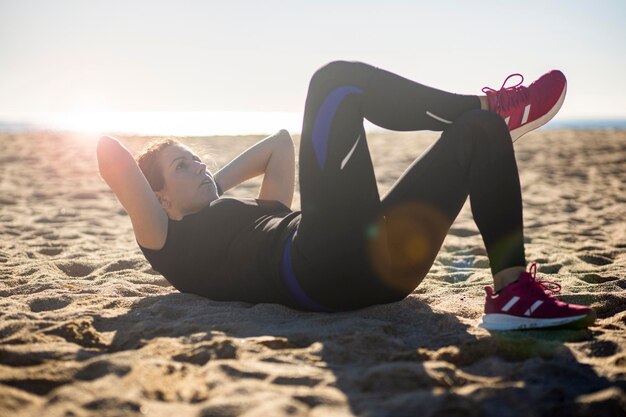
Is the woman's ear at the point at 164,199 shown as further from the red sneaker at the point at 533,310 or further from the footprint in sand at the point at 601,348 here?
the footprint in sand at the point at 601,348

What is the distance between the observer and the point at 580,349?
208cm

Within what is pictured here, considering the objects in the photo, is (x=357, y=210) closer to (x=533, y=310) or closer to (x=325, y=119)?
(x=325, y=119)

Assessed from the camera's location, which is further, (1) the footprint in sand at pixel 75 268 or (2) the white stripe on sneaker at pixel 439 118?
(1) the footprint in sand at pixel 75 268

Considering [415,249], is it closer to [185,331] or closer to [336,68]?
[336,68]

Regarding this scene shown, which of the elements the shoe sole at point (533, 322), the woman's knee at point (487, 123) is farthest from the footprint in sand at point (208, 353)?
the woman's knee at point (487, 123)

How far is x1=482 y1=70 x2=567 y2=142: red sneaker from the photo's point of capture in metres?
2.46

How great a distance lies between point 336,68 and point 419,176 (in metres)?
0.60

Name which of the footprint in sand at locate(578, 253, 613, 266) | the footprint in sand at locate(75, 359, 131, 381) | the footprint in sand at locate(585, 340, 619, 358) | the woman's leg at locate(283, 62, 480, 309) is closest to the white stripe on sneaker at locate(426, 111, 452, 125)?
the woman's leg at locate(283, 62, 480, 309)

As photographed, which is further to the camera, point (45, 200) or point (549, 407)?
point (45, 200)

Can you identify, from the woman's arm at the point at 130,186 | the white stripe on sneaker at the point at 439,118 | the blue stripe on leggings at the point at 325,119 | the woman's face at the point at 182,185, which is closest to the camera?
the blue stripe on leggings at the point at 325,119

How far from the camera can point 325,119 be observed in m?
2.20

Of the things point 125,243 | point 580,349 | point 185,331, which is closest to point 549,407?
point 580,349

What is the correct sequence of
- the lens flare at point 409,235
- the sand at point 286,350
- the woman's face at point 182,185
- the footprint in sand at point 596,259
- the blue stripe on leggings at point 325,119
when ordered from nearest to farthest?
the sand at point 286,350 → the blue stripe on leggings at point 325,119 → the lens flare at point 409,235 → the woman's face at point 182,185 → the footprint in sand at point 596,259

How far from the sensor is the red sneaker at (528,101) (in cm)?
246
